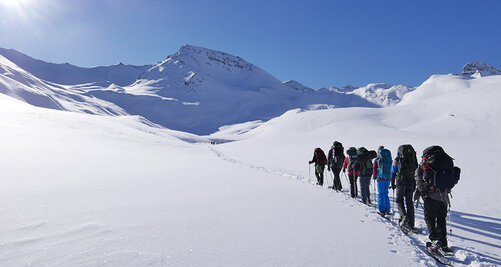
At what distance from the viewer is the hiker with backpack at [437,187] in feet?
16.9

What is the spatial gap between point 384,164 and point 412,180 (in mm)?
1518

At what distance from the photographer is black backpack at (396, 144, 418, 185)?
22.1 ft

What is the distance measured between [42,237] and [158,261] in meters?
1.86

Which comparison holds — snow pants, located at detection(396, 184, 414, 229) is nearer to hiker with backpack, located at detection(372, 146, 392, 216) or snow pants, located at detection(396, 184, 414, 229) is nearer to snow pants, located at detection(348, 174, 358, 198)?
hiker with backpack, located at detection(372, 146, 392, 216)

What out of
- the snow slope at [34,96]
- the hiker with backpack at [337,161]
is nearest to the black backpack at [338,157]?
the hiker with backpack at [337,161]

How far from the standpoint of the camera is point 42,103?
12744cm

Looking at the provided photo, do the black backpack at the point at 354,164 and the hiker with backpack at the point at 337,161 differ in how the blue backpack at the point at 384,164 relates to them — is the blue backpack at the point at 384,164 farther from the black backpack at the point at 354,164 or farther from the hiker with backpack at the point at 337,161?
the hiker with backpack at the point at 337,161

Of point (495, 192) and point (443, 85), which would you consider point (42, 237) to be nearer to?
point (495, 192)

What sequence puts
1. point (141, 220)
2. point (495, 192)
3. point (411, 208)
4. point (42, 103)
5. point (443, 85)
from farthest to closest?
point (443, 85)
point (42, 103)
point (495, 192)
point (411, 208)
point (141, 220)

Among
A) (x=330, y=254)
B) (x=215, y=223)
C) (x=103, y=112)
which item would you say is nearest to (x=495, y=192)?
(x=330, y=254)

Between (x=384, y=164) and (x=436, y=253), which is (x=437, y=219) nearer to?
(x=436, y=253)

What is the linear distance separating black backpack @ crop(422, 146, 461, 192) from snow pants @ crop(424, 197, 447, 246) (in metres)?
0.34

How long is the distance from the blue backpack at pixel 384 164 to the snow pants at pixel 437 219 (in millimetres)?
2604

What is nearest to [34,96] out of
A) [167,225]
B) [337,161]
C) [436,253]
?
[337,161]
